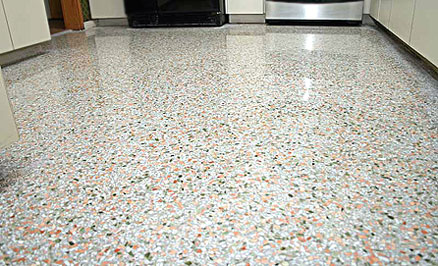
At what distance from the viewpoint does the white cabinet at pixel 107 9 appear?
12.4 ft

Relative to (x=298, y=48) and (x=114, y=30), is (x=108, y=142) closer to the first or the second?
(x=298, y=48)

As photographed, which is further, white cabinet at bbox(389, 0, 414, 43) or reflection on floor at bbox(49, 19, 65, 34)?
reflection on floor at bbox(49, 19, 65, 34)

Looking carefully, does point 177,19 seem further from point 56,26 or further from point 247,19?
point 56,26

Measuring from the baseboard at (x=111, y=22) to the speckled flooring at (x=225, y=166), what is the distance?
2087mm

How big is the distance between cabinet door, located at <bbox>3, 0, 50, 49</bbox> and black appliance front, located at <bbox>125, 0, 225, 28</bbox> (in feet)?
4.26

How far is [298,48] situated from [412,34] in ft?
2.30

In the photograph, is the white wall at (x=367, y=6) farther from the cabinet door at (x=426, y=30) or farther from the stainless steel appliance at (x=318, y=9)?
the cabinet door at (x=426, y=30)

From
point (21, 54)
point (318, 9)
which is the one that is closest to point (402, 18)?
point (318, 9)

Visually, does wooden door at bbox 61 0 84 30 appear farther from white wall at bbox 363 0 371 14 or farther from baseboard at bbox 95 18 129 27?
white wall at bbox 363 0 371 14

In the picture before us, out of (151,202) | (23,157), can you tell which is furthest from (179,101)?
(151,202)

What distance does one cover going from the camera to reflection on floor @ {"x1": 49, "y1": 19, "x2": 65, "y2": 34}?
3.48 m

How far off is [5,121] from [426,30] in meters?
1.57

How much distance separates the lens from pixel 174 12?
11.4 ft

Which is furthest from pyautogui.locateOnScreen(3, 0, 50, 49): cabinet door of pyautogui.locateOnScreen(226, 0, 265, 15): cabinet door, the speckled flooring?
pyautogui.locateOnScreen(226, 0, 265, 15): cabinet door
